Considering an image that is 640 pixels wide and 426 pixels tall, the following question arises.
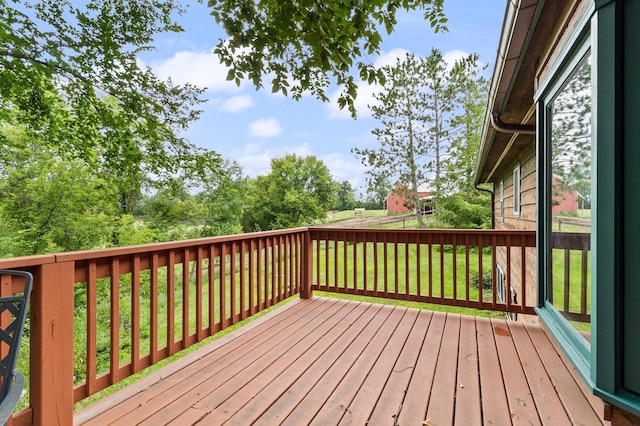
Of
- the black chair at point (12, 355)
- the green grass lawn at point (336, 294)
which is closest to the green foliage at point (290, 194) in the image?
the green grass lawn at point (336, 294)

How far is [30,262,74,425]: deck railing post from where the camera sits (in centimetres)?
140

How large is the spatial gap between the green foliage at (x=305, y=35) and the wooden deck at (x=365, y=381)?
5.86 feet

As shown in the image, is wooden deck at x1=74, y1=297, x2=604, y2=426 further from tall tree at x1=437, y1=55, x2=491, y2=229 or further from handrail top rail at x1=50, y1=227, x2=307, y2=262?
tall tree at x1=437, y1=55, x2=491, y2=229

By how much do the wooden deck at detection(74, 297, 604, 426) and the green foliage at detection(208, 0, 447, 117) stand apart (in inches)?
70.4

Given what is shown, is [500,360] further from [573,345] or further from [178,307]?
[178,307]

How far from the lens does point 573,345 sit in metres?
1.50

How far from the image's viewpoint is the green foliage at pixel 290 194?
18.5m

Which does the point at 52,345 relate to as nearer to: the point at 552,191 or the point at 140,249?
the point at 140,249

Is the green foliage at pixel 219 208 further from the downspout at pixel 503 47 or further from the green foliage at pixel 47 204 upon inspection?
the downspout at pixel 503 47

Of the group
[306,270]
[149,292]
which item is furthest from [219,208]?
[149,292]

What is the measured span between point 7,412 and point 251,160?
19667 mm

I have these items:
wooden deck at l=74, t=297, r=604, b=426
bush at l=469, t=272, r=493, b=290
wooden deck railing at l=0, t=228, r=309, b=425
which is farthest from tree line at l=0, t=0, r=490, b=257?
bush at l=469, t=272, r=493, b=290

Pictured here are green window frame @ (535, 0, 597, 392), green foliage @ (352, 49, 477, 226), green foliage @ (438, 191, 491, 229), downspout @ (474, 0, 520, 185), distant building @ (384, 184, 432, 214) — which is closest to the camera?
green window frame @ (535, 0, 597, 392)

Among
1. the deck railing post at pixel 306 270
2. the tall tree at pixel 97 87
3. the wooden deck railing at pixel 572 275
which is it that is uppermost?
the tall tree at pixel 97 87
